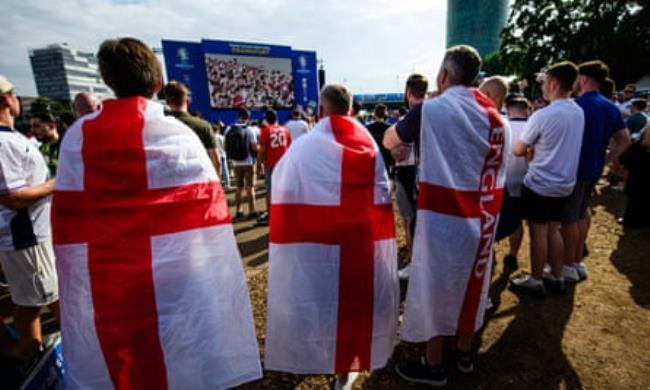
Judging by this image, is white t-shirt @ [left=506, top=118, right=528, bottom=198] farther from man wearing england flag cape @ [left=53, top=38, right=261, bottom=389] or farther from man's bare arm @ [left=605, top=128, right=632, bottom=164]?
man wearing england flag cape @ [left=53, top=38, right=261, bottom=389]

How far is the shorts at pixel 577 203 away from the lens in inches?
121

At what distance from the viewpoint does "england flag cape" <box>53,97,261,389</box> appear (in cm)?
136

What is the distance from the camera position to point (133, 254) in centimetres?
138

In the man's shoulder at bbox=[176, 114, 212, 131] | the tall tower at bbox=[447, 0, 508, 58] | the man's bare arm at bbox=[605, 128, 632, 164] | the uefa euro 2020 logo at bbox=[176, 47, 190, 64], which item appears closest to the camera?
the man's bare arm at bbox=[605, 128, 632, 164]

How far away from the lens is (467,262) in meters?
1.90

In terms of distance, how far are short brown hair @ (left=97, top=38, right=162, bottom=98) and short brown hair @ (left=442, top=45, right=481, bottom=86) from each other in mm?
1527

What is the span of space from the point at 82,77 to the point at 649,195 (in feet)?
418

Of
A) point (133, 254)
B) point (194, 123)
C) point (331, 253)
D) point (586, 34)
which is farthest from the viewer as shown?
point (586, 34)

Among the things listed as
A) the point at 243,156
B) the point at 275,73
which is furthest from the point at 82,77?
the point at 243,156

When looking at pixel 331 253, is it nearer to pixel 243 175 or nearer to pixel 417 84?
pixel 417 84

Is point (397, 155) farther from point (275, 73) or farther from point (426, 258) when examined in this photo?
point (275, 73)

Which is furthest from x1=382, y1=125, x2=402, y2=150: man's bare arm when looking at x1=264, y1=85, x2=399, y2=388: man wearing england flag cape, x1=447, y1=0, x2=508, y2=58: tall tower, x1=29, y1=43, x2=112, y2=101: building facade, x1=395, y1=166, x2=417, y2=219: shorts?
x1=29, y1=43, x2=112, y2=101: building facade

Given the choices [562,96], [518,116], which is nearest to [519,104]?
[518,116]

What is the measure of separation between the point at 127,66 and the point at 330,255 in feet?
4.23
